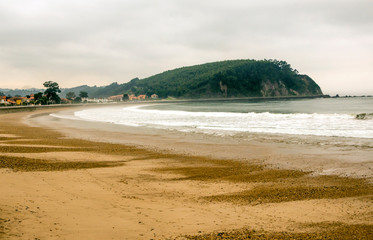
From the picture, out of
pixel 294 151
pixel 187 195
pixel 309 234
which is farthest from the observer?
pixel 294 151

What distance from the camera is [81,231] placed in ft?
13.0

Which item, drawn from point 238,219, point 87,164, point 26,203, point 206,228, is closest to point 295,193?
point 238,219

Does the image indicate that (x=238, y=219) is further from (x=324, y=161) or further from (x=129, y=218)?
(x=324, y=161)

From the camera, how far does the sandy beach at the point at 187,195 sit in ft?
13.5

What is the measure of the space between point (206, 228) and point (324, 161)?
6.49m

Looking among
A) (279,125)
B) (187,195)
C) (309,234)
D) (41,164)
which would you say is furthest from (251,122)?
(309,234)

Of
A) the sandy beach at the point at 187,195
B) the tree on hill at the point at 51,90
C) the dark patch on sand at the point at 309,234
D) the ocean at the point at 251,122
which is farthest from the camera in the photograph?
the tree on hill at the point at 51,90

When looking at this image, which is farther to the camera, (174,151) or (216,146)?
(216,146)

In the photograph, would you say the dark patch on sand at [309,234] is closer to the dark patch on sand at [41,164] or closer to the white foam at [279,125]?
the dark patch on sand at [41,164]

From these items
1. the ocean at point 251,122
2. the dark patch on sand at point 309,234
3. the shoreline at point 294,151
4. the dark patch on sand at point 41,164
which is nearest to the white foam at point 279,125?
the ocean at point 251,122

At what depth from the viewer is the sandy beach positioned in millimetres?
4125

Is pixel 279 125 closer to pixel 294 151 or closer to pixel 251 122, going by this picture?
pixel 251 122

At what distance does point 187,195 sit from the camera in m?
5.88

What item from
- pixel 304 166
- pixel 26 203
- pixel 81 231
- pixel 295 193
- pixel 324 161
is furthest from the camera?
pixel 324 161
